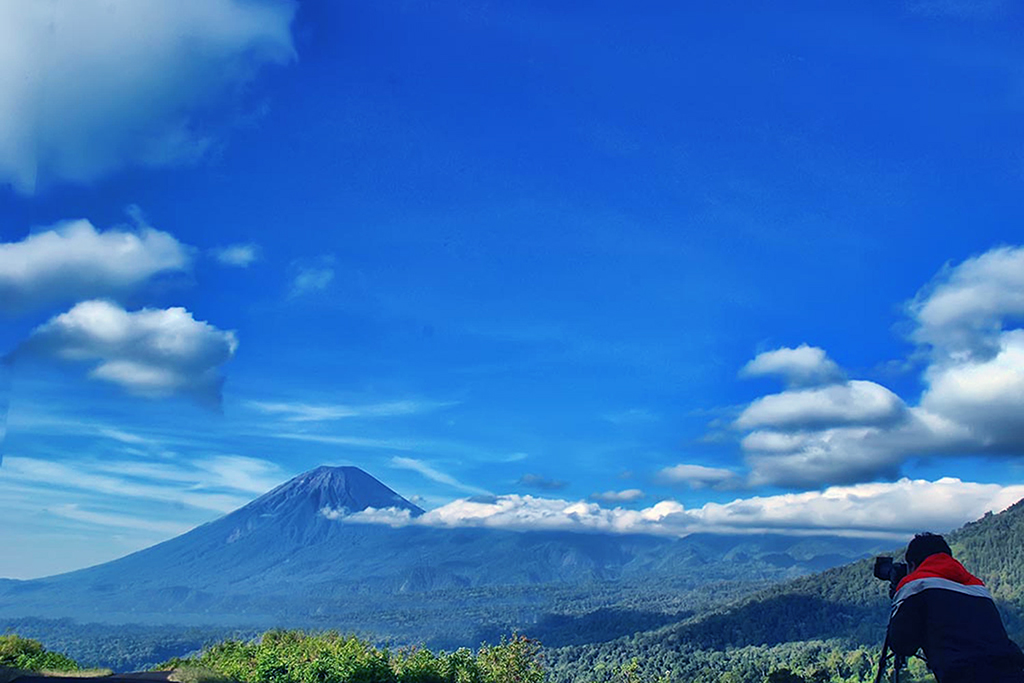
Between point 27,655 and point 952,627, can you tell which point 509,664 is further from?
point 952,627

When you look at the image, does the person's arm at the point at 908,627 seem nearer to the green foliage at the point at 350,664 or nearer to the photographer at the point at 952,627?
the photographer at the point at 952,627

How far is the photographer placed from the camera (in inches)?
136

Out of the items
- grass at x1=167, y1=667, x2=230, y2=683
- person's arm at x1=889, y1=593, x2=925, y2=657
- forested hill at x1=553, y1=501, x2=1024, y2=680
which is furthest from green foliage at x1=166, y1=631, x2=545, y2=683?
forested hill at x1=553, y1=501, x2=1024, y2=680

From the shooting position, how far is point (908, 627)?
362 centimetres

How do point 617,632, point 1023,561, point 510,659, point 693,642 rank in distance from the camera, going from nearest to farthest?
1. point 510,659
2. point 693,642
3. point 1023,561
4. point 617,632

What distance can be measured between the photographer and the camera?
0.12 m

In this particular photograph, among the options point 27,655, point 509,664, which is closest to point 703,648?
point 509,664

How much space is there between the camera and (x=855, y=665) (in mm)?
97750

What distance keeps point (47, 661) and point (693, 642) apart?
122553 mm

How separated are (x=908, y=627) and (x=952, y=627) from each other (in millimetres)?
174

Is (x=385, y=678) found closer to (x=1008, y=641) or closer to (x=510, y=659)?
(x=510, y=659)

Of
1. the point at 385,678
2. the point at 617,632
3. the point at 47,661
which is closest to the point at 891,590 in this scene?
the point at 385,678

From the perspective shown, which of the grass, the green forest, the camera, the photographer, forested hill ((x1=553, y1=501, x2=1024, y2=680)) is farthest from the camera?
forested hill ((x1=553, y1=501, x2=1024, y2=680))

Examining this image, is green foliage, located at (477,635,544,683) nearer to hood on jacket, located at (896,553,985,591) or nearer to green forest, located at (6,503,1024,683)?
green forest, located at (6,503,1024,683)
